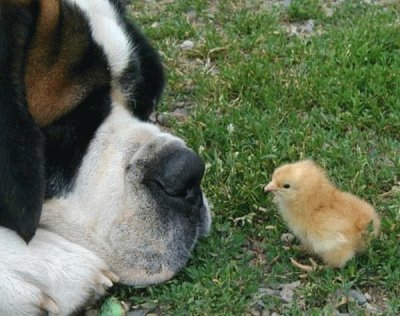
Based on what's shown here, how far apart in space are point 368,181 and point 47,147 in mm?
1376

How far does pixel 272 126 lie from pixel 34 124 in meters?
1.57

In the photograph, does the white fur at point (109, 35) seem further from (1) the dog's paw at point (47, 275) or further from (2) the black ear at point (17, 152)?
(1) the dog's paw at point (47, 275)

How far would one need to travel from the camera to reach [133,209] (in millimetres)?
3090

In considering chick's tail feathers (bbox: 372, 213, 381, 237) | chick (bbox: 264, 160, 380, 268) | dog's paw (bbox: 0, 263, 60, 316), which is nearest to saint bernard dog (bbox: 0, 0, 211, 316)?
dog's paw (bbox: 0, 263, 60, 316)

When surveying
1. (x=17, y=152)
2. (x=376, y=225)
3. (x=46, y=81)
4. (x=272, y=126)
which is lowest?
(x=272, y=126)

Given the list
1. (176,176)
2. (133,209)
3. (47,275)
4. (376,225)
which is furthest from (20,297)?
(376,225)

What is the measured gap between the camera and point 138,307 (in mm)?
3121

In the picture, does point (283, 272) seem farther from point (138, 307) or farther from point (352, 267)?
point (138, 307)

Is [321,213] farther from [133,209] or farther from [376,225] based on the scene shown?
[133,209]

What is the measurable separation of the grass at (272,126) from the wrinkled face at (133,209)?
104 mm

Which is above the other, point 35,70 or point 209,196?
point 35,70

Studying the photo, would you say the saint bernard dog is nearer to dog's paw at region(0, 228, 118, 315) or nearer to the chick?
dog's paw at region(0, 228, 118, 315)

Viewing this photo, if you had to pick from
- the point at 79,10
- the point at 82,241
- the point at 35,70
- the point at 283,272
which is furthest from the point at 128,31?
the point at 283,272

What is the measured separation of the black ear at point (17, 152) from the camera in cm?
290
